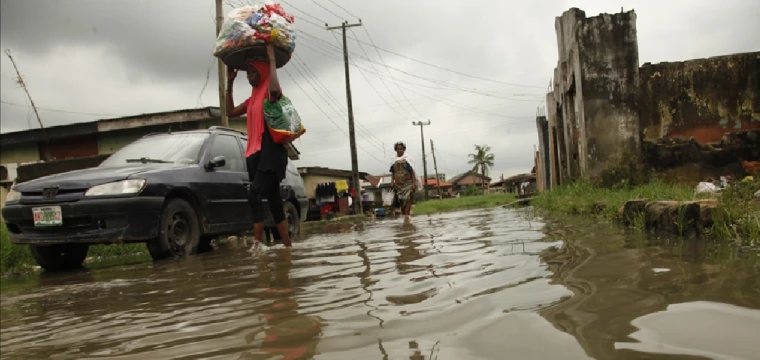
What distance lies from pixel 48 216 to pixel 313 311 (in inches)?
154

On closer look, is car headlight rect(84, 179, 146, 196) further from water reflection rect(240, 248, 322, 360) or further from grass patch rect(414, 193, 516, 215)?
grass patch rect(414, 193, 516, 215)

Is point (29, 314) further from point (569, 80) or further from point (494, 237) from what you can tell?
point (569, 80)

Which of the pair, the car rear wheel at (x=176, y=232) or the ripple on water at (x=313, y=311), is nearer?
the ripple on water at (x=313, y=311)

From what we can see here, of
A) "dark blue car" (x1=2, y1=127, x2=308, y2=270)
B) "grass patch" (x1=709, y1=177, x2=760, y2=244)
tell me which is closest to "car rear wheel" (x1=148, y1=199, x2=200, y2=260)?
"dark blue car" (x1=2, y1=127, x2=308, y2=270)

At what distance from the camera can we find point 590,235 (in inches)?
142

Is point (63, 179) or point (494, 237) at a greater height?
point (63, 179)

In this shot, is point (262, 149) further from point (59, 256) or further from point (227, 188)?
point (59, 256)

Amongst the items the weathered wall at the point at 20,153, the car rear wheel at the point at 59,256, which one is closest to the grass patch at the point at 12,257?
the car rear wheel at the point at 59,256

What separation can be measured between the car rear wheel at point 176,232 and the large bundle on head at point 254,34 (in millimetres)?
1523

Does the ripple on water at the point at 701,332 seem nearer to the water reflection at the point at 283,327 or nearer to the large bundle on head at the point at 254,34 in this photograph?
the water reflection at the point at 283,327

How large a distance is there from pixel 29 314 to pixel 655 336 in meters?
2.81

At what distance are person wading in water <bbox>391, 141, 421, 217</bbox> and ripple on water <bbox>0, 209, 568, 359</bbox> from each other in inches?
260

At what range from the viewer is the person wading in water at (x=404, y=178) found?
33.3 ft

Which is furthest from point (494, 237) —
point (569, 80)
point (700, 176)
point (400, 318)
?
point (569, 80)
